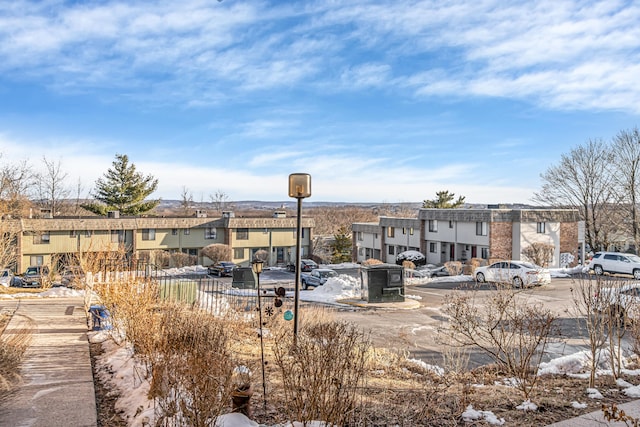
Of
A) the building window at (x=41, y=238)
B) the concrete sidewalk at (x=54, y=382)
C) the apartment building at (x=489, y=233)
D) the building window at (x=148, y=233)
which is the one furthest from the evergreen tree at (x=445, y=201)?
the concrete sidewalk at (x=54, y=382)

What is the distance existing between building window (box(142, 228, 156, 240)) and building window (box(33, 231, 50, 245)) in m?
7.46

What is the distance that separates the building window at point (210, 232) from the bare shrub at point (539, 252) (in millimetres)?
27005

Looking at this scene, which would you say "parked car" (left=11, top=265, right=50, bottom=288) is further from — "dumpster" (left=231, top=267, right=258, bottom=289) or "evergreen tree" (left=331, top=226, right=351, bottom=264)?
"evergreen tree" (left=331, top=226, right=351, bottom=264)

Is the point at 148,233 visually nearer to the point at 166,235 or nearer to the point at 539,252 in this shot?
the point at 166,235

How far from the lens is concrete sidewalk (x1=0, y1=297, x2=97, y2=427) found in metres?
5.81

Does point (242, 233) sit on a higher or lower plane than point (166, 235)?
higher

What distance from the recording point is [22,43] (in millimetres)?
12266

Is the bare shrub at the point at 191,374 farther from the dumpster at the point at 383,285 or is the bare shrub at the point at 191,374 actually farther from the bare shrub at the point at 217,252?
→ the bare shrub at the point at 217,252

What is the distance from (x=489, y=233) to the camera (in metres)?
36.8

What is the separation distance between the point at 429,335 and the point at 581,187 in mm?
36684

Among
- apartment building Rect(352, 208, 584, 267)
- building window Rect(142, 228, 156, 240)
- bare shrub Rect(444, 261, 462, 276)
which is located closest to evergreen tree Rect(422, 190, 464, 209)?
apartment building Rect(352, 208, 584, 267)

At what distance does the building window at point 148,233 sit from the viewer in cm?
4306

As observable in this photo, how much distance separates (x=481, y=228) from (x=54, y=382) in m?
34.6

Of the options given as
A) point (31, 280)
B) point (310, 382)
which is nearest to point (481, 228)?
point (31, 280)
